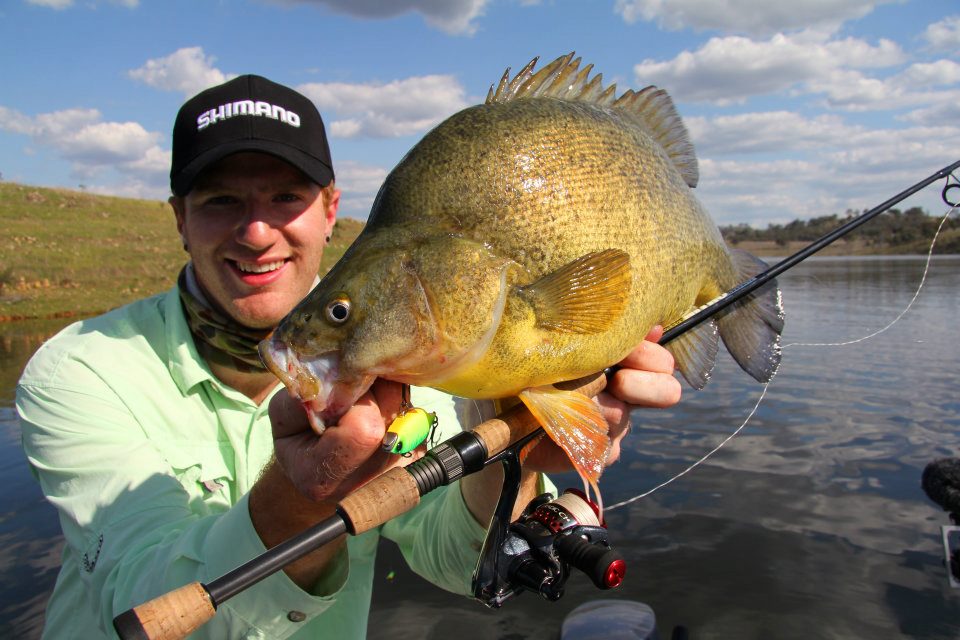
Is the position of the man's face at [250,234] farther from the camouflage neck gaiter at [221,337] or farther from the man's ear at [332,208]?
the man's ear at [332,208]

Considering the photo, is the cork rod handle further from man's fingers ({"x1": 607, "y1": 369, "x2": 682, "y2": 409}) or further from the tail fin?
the tail fin

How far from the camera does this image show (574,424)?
6.43 feet

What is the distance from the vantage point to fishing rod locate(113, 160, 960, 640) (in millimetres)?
1315

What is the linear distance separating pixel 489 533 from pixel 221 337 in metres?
1.70

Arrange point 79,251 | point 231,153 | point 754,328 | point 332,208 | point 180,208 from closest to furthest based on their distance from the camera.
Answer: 1. point 754,328
2. point 231,153
3. point 180,208
4. point 332,208
5. point 79,251

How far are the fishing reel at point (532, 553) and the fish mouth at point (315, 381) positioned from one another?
560 mm

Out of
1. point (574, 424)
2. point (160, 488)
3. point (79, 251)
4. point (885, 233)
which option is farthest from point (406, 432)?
point (885, 233)

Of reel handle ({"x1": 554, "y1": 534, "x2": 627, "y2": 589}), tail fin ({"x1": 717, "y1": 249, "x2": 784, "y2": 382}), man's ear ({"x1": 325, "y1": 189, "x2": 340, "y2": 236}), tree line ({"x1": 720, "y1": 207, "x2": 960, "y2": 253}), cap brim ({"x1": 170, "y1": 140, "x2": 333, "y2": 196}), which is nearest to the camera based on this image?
reel handle ({"x1": 554, "y1": 534, "x2": 627, "y2": 589})

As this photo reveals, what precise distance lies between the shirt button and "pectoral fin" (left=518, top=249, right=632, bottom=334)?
4.19 feet

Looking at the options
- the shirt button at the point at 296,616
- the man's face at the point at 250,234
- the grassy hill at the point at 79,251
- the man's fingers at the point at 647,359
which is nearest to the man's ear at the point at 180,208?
the man's face at the point at 250,234

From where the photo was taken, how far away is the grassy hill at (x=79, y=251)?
75.6 feet

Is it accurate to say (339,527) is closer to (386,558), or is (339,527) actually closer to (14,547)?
(386,558)

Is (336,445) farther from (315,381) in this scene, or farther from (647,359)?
(647,359)

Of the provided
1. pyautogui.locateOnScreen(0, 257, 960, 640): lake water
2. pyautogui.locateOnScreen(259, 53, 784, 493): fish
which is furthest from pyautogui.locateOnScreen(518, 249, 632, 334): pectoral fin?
pyautogui.locateOnScreen(0, 257, 960, 640): lake water
